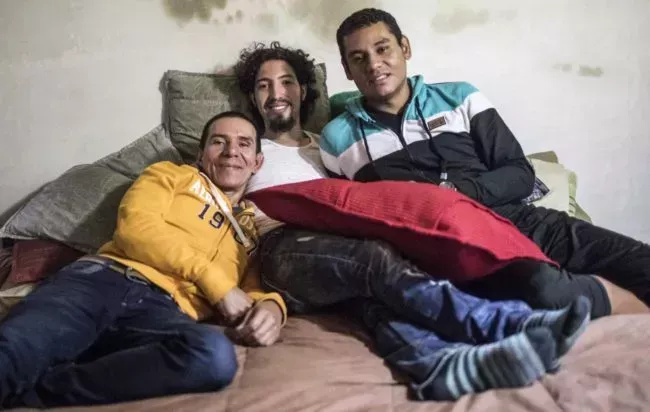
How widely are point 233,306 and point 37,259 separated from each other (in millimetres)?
673

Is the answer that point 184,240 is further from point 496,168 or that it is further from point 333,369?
point 496,168

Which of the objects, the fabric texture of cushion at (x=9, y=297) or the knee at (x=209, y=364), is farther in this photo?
the fabric texture of cushion at (x=9, y=297)

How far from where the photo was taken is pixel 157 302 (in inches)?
53.4

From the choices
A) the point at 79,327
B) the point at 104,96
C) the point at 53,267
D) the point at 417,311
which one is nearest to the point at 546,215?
the point at 417,311

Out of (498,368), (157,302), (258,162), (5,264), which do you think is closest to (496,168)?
(258,162)

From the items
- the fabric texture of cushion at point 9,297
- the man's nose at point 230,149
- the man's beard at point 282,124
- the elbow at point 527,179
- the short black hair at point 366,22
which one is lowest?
the fabric texture of cushion at point 9,297

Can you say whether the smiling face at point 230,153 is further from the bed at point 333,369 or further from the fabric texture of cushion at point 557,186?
the fabric texture of cushion at point 557,186

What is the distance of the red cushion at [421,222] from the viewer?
1108 mm

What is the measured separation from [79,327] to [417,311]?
2.35ft

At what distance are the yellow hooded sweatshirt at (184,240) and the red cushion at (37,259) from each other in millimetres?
228

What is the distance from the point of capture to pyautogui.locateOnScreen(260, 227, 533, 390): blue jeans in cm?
107

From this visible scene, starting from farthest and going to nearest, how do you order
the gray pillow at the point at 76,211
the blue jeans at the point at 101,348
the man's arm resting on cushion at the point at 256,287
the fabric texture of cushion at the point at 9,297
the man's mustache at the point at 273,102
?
the man's mustache at the point at 273,102, the gray pillow at the point at 76,211, the fabric texture of cushion at the point at 9,297, the man's arm resting on cushion at the point at 256,287, the blue jeans at the point at 101,348

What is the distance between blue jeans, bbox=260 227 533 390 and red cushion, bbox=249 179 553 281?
0.12 ft

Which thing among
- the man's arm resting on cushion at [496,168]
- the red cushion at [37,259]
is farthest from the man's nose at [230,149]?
the man's arm resting on cushion at [496,168]
